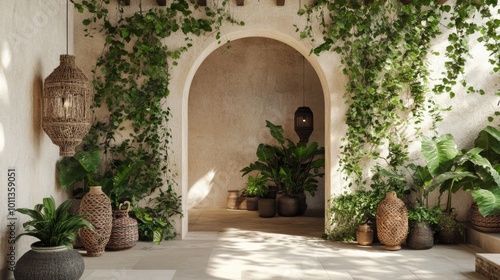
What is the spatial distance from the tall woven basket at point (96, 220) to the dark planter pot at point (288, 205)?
12.4ft

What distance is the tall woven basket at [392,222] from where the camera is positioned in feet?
21.9

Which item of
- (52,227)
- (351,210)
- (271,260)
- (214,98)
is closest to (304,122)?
(214,98)

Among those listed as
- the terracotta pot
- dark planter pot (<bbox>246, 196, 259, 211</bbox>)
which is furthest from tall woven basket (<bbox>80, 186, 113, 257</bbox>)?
dark planter pot (<bbox>246, 196, 259, 211</bbox>)

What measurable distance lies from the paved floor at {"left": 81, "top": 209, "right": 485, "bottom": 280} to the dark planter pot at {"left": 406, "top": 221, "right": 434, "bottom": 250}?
83 millimetres

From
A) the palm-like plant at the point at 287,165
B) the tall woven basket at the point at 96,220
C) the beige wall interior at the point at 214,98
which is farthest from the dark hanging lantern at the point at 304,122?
the tall woven basket at the point at 96,220

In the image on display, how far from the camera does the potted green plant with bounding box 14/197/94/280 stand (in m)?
4.76

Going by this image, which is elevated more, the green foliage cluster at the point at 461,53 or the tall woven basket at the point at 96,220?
the green foliage cluster at the point at 461,53

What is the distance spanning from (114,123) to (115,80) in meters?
0.59

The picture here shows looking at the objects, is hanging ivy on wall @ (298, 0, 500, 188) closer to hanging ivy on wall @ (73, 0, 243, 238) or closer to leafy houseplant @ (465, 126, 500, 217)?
leafy houseplant @ (465, 126, 500, 217)

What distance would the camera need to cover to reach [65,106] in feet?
19.6

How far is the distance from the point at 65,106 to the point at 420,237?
447 cm

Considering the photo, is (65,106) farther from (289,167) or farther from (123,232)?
(289,167)

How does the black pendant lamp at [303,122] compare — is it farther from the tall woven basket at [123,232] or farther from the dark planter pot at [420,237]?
the tall woven basket at [123,232]

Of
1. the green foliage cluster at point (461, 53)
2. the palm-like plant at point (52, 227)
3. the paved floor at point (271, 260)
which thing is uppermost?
the green foliage cluster at point (461, 53)
